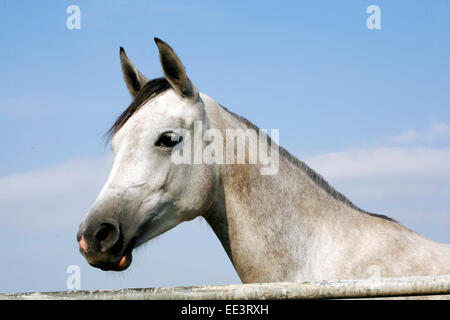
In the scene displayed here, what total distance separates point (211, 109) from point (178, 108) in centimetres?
34

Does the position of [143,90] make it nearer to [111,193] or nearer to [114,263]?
[111,193]

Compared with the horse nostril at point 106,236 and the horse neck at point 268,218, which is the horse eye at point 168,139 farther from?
the horse nostril at point 106,236

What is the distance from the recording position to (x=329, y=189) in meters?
4.20

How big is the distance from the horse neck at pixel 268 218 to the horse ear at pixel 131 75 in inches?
43.0

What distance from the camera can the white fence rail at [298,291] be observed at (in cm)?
232

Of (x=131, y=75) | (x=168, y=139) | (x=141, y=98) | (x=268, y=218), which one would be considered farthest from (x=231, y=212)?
(x=131, y=75)

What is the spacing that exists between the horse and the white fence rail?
0.96m

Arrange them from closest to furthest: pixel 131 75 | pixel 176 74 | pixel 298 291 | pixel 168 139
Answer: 1. pixel 298 291
2. pixel 168 139
3. pixel 176 74
4. pixel 131 75

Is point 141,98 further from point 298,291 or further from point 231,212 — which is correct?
point 298,291

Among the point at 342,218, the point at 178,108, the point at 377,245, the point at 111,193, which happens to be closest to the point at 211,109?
the point at 178,108

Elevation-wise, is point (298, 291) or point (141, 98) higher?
point (141, 98)

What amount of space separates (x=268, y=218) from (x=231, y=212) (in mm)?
311

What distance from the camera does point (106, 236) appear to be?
3.54 metres
